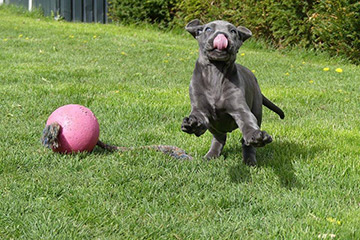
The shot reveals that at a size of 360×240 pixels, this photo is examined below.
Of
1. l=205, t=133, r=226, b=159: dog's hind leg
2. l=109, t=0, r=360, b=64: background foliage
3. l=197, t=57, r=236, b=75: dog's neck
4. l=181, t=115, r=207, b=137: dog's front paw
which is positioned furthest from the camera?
l=109, t=0, r=360, b=64: background foliage

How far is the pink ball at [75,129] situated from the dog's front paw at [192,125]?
1.11 metres

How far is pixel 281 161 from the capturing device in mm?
4113

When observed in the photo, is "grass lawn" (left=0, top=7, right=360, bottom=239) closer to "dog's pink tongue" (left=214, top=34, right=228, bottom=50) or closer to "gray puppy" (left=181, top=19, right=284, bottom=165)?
"gray puppy" (left=181, top=19, right=284, bottom=165)

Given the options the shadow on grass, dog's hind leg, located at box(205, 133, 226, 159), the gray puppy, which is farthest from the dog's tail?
the gray puppy

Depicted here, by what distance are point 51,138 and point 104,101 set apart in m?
2.26

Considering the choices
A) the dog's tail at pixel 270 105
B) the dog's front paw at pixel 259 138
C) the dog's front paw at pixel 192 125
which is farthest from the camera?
the dog's tail at pixel 270 105

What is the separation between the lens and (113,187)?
3529 mm

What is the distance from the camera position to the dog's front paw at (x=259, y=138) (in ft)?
9.55

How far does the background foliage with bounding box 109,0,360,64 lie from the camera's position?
1013 centimetres

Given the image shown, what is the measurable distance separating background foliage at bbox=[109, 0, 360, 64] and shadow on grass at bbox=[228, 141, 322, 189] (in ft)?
20.5

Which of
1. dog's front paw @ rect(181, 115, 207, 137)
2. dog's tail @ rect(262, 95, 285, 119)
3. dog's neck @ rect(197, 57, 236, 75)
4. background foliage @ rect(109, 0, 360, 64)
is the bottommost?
background foliage @ rect(109, 0, 360, 64)

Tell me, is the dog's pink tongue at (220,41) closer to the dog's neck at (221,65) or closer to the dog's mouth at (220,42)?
the dog's mouth at (220,42)

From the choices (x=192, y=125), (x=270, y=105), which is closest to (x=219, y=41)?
(x=192, y=125)

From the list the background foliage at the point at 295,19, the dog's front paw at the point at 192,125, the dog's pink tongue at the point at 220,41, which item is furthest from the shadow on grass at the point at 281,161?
the background foliage at the point at 295,19
